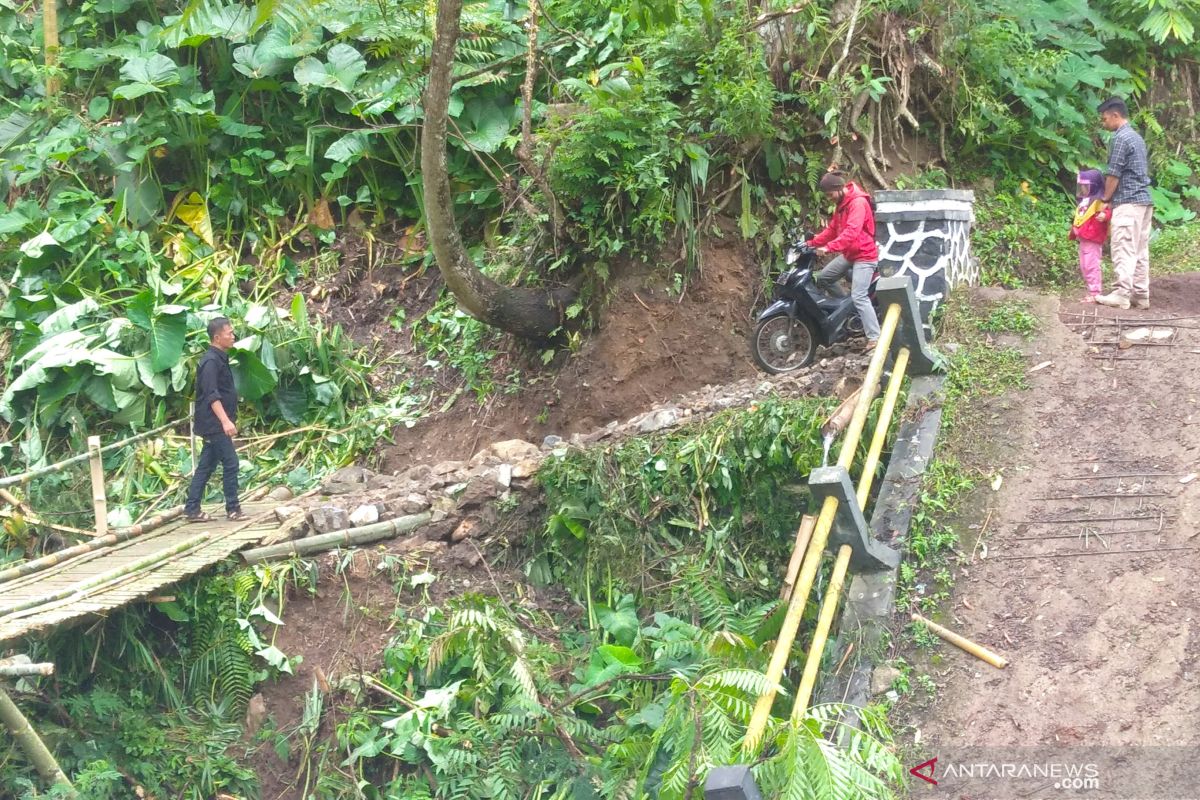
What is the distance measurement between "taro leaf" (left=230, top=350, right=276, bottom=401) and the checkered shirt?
6.77m

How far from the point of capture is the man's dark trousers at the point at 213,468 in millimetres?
7930

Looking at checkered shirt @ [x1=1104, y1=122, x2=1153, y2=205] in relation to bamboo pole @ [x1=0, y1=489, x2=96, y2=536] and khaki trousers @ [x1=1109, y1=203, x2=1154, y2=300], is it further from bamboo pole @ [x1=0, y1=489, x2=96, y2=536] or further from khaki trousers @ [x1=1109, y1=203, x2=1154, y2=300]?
bamboo pole @ [x1=0, y1=489, x2=96, y2=536]

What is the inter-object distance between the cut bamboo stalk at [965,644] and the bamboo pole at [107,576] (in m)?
4.45

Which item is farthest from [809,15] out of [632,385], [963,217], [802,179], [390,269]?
[390,269]

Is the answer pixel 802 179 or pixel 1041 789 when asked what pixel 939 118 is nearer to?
pixel 802 179

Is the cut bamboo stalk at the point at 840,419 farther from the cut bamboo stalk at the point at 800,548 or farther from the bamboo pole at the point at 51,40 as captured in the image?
the bamboo pole at the point at 51,40

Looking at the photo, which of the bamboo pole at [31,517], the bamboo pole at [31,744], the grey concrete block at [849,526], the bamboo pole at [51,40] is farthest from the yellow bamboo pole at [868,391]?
the bamboo pole at [51,40]

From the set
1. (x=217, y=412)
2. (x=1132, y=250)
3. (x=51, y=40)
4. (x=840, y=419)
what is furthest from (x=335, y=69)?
(x=840, y=419)

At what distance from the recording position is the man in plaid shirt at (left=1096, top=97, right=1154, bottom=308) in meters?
8.08

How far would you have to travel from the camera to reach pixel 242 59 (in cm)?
1187

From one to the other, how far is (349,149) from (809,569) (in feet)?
26.0

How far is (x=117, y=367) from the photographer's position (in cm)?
1000

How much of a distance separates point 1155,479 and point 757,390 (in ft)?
8.51

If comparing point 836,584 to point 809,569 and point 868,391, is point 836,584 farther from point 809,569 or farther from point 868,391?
point 868,391
